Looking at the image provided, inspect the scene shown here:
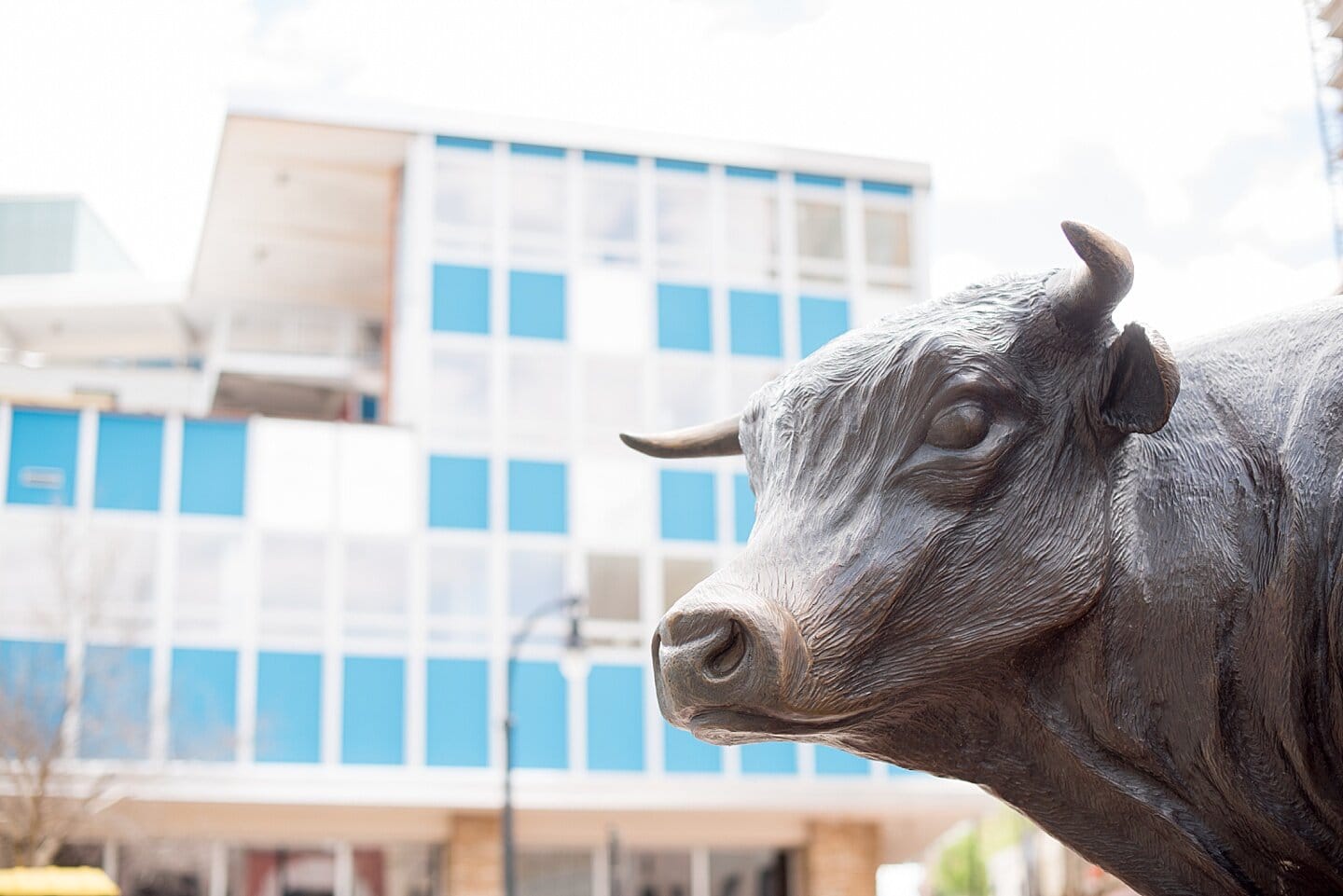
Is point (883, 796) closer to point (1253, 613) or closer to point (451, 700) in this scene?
point (451, 700)

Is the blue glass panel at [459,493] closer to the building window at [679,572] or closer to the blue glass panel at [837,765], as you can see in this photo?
the building window at [679,572]

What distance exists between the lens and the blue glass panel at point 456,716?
2562 centimetres

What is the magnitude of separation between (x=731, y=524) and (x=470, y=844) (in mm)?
6716

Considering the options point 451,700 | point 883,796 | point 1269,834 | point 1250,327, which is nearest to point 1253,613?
point 1269,834

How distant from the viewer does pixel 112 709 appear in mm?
23375

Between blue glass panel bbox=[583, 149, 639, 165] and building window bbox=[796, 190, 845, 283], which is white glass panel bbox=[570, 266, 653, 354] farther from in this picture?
building window bbox=[796, 190, 845, 283]

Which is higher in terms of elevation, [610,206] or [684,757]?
[610,206]

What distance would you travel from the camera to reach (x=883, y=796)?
27609mm

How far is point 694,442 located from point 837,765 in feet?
84.2

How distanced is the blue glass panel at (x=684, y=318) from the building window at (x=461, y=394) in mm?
3204

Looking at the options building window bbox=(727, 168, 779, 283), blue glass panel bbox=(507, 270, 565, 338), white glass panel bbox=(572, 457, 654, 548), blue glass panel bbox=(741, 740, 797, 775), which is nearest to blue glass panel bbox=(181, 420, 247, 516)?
blue glass panel bbox=(507, 270, 565, 338)

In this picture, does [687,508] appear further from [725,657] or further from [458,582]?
[725,657]

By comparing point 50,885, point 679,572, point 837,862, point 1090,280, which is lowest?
point 1090,280

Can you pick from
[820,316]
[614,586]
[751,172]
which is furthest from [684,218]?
[614,586]
